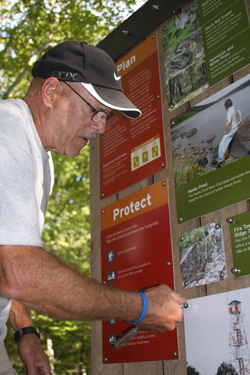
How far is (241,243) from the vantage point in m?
1.96

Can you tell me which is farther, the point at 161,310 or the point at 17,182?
the point at 161,310

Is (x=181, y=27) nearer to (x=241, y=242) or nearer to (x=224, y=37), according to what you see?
(x=224, y=37)

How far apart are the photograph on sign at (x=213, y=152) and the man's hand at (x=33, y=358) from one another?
38.1 inches

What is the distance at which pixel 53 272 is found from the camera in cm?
164

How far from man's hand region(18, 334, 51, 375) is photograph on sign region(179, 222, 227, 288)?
0.77 m

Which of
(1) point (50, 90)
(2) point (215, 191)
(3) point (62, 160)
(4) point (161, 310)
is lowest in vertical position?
(4) point (161, 310)

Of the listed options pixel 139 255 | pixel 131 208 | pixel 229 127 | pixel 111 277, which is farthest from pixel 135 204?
pixel 229 127

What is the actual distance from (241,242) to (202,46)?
1.12 m

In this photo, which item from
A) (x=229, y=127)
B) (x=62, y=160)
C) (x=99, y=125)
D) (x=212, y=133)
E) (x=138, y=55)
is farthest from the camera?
(x=62, y=160)

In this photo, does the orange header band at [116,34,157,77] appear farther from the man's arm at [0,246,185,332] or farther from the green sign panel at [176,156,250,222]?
the man's arm at [0,246,185,332]

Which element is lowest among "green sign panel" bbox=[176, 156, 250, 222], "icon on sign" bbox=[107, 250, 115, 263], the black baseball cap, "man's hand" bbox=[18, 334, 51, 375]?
"man's hand" bbox=[18, 334, 51, 375]

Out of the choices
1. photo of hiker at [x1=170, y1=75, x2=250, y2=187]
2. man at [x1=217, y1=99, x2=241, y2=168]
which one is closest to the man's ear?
photo of hiker at [x1=170, y1=75, x2=250, y2=187]

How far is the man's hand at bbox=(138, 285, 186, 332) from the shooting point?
1923 millimetres

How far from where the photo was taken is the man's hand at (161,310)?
1.92 metres
